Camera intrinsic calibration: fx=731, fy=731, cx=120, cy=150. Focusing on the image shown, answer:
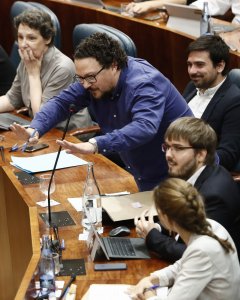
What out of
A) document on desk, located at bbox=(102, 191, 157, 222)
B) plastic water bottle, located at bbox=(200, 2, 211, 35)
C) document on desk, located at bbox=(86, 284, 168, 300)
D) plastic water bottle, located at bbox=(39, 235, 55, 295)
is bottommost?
document on desk, located at bbox=(102, 191, 157, 222)

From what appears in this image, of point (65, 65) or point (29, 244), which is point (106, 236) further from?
point (65, 65)

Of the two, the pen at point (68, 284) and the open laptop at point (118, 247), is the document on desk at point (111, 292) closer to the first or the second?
the pen at point (68, 284)

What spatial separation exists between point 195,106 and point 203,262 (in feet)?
5.30

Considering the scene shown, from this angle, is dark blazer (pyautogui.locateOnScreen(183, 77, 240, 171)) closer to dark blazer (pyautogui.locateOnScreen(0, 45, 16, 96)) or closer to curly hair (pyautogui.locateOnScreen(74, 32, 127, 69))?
curly hair (pyautogui.locateOnScreen(74, 32, 127, 69))

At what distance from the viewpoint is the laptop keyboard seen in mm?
2312

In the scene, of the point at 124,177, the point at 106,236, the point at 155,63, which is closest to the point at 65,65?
the point at 155,63

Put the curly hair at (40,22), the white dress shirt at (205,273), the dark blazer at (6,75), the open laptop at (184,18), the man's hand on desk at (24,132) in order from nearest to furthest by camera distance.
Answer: the white dress shirt at (205,273)
the man's hand on desk at (24,132)
the curly hair at (40,22)
the open laptop at (184,18)
the dark blazer at (6,75)

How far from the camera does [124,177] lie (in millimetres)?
2979

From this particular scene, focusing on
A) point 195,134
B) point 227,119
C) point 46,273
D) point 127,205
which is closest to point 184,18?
point 227,119

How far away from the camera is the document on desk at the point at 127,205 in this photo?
2.51 metres

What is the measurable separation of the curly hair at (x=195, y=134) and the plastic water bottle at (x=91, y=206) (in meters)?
0.37

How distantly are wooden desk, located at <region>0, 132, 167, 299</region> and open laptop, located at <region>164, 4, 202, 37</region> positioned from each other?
101cm

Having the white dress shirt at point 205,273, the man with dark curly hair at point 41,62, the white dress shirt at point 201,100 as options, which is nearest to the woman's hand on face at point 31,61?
the man with dark curly hair at point 41,62

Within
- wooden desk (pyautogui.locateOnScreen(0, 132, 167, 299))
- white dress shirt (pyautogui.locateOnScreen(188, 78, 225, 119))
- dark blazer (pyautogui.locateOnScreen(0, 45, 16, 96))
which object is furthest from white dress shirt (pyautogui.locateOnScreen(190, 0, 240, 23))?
wooden desk (pyautogui.locateOnScreen(0, 132, 167, 299))
